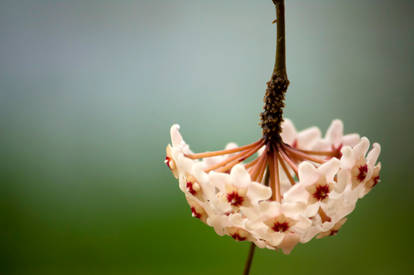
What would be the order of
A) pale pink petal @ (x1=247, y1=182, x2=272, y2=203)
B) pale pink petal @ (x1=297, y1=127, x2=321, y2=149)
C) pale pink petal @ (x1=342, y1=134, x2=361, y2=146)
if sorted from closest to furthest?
pale pink petal @ (x1=247, y1=182, x2=272, y2=203), pale pink petal @ (x1=342, y1=134, x2=361, y2=146), pale pink petal @ (x1=297, y1=127, x2=321, y2=149)

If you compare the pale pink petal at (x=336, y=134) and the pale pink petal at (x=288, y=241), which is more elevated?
the pale pink petal at (x=336, y=134)

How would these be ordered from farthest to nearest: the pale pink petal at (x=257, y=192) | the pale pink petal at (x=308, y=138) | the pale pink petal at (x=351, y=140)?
the pale pink petal at (x=308, y=138) → the pale pink petal at (x=351, y=140) → the pale pink petal at (x=257, y=192)

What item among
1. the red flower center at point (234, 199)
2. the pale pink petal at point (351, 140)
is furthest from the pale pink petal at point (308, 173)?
the pale pink petal at point (351, 140)

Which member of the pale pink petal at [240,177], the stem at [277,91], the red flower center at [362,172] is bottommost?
the pale pink petal at [240,177]

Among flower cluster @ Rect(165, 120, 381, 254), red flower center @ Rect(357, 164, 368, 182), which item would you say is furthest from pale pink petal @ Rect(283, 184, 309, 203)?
red flower center @ Rect(357, 164, 368, 182)

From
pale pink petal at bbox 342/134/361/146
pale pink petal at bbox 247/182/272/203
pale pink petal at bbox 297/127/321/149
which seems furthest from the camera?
pale pink petal at bbox 297/127/321/149

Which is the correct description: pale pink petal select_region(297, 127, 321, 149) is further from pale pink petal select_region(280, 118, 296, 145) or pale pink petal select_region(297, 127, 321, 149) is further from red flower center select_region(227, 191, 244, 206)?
red flower center select_region(227, 191, 244, 206)

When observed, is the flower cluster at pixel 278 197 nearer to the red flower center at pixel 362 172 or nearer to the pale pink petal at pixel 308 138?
the red flower center at pixel 362 172

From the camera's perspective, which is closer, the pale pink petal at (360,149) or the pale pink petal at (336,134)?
the pale pink petal at (360,149)
